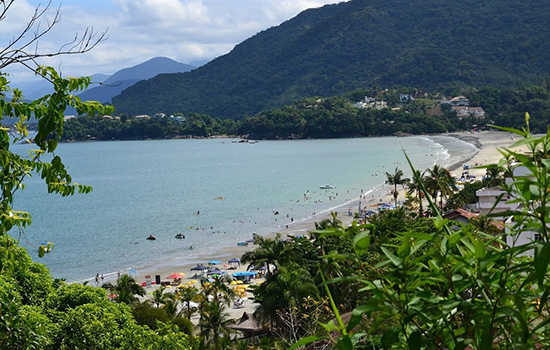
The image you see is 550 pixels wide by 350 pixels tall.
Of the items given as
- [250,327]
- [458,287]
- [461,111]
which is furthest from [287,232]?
[461,111]

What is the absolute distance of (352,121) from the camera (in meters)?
148

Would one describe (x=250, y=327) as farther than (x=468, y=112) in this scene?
No

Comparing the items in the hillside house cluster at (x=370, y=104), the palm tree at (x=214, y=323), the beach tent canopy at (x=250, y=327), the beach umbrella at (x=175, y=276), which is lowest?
the beach umbrella at (x=175, y=276)

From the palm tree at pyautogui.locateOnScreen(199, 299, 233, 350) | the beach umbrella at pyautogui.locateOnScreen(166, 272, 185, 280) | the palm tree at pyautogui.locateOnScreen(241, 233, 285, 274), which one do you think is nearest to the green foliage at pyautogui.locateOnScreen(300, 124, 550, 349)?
the palm tree at pyautogui.locateOnScreen(199, 299, 233, 350)

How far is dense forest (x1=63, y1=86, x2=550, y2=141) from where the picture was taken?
139000 millimetres

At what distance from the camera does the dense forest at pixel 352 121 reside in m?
139

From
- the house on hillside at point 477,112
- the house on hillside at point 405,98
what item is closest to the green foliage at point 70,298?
the house on hillside at point 477,112

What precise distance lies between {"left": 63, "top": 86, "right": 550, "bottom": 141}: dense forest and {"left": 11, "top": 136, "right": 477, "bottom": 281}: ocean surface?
53.3 ft

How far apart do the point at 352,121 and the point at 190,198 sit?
85.8 meters

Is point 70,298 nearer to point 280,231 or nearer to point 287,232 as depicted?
point 287,232

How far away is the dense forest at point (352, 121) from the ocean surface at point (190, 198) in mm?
16252

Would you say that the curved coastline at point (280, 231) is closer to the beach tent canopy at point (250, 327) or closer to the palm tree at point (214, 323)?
the beach tent canopy at point (250, 327)

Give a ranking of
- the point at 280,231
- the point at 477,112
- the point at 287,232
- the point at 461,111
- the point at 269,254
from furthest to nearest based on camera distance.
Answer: the point at 461,111 → the point at 477,112 → the point at 280,231 → the point at 287,232 → the point at 269,254

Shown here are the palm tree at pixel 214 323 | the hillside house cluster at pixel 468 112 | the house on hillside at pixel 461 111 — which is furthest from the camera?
the house on hillside at pixel 461 111
